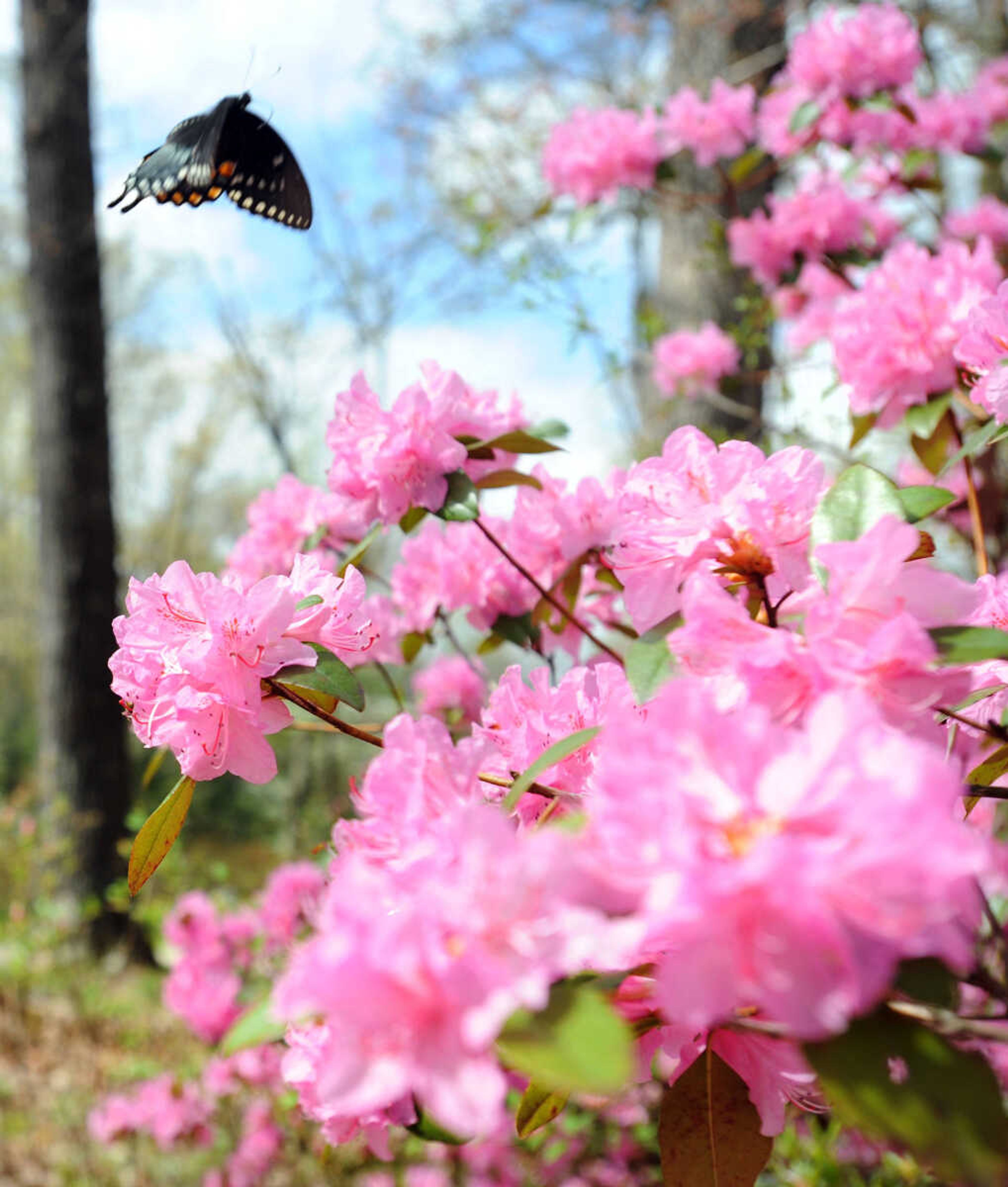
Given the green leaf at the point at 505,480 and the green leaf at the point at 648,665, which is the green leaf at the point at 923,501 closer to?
the green leaf at the point at 648,665

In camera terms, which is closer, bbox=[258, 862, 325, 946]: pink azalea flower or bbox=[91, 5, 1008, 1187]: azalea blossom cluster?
bbox=[91, 5, 1008, 1187]: azalea blossom cluster

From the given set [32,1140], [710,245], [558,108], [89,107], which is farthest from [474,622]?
[558,108]

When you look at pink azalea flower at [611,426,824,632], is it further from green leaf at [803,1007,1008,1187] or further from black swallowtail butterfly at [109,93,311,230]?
black swallowtail butterfly at [109,93,311,230]

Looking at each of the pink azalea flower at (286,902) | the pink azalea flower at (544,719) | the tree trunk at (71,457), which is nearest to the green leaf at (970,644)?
the pink azalea flower at (544,719)

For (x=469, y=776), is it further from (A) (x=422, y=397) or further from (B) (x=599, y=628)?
(B) (x=599, y=628)

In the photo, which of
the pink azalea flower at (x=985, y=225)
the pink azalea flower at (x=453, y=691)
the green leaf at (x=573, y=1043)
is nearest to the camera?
the green leaf at (x=573, y=1043)

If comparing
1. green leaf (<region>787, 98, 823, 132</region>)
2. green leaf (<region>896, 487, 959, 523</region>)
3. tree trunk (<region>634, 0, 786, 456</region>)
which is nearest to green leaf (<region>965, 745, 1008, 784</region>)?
green leaf (<region>896, 487, 959, 523</region>)
